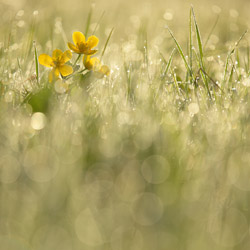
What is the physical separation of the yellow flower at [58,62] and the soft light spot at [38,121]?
406 mm

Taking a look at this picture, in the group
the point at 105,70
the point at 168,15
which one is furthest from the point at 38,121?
the point at 168,15

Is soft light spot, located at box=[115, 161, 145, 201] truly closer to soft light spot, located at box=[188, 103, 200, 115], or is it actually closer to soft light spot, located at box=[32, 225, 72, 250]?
soft light spot, located at box=[32, 225, 72, 250]

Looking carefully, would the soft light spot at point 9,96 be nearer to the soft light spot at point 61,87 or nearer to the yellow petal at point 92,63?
the soft light spot at point 61,87

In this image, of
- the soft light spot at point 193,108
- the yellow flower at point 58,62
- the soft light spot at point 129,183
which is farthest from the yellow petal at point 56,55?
the soft light spot at point 129,183

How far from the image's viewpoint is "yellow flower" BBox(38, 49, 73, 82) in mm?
1980

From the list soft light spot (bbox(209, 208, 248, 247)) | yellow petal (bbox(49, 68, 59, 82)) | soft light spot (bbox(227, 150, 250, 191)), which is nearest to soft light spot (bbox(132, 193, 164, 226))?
soft light spot (bbox(209, 208, 248, 247))

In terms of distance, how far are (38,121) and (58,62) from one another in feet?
1.93

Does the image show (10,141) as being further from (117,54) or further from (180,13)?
(180,13)

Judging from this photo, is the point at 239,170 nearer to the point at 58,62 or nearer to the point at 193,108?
the point at 193,108

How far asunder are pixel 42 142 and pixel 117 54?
173 cm

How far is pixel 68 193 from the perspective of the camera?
105 cm

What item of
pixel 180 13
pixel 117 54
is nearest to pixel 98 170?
pixel 117 54

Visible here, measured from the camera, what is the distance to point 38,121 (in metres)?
1.49

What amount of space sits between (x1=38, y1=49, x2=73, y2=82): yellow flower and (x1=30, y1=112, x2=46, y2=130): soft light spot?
16.0 inches
